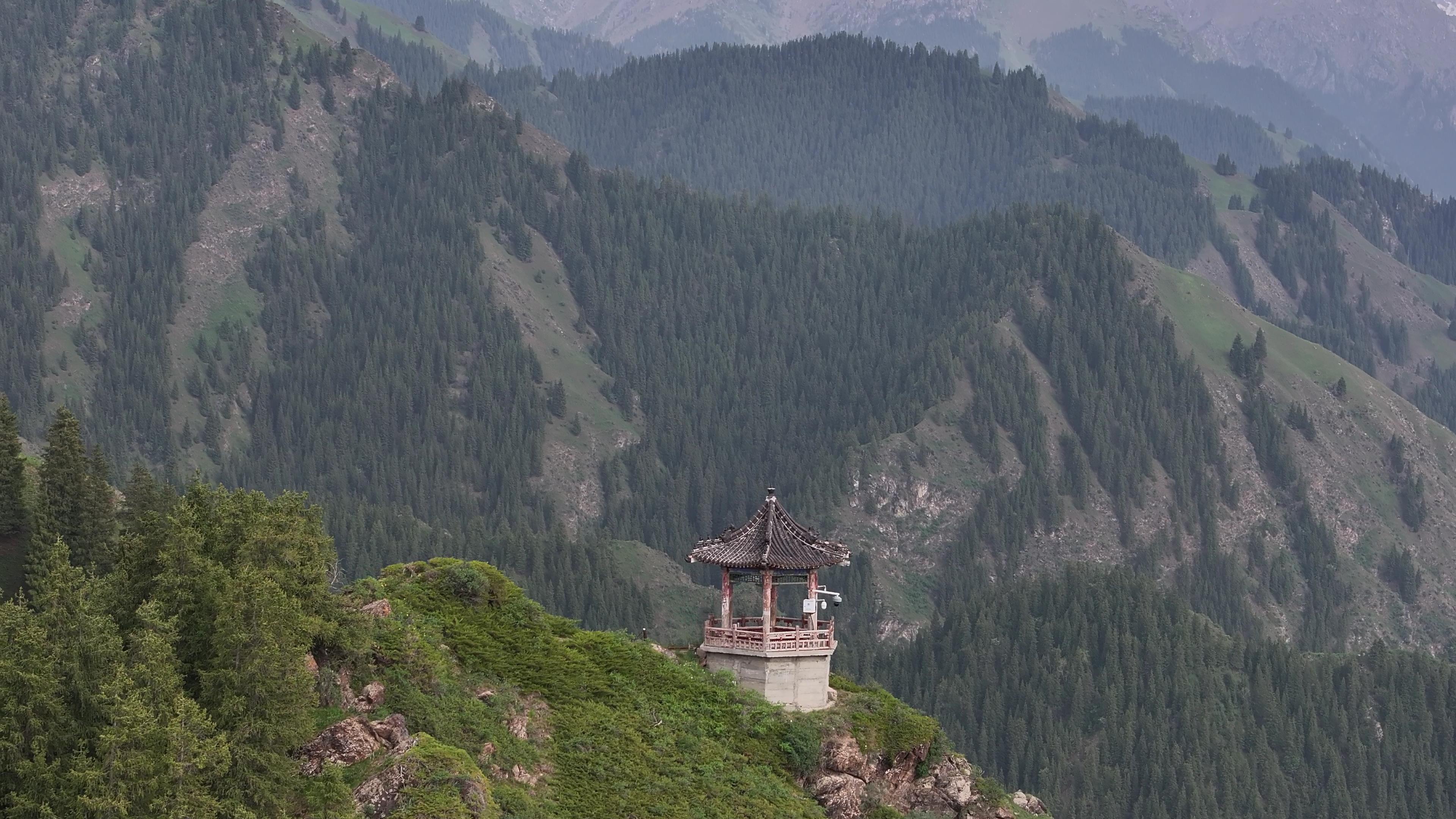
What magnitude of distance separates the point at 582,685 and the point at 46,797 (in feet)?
100

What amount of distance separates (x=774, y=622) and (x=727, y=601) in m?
2.61

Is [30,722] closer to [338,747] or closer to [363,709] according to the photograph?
[338,747]

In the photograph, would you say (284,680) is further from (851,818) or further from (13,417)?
(13,417)

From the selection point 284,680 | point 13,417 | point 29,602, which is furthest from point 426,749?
point 13,417

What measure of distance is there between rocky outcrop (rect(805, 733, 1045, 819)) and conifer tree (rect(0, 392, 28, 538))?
60322 mm

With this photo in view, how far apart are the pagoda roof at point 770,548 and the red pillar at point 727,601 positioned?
0.84m

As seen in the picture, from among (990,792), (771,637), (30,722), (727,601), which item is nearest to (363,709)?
(30,722)

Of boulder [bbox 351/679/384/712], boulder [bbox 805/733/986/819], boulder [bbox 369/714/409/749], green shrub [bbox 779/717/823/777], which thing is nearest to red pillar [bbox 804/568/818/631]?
green shrub [bbox 779/717/823/777]

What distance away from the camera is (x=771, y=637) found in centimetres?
11869

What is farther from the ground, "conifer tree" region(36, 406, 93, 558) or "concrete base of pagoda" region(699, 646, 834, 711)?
"conifer tree" region(36, 406, 93, 558)

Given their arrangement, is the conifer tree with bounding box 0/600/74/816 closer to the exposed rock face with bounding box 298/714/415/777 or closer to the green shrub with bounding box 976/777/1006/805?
the exposed rock face with bounding box 298/714/415/777

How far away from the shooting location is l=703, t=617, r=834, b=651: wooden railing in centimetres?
11881

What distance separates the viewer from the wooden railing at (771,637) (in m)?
119

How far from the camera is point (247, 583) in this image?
98.3 metres
